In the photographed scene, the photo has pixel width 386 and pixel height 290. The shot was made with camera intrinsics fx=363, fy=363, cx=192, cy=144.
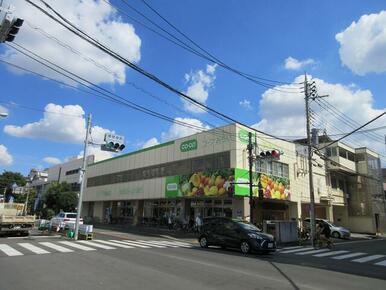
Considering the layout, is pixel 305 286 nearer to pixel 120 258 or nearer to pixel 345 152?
pixel 120 258

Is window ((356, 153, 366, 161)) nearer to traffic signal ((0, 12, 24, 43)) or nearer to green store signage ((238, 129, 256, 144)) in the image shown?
Result: green store signage ((238, 129, 256, 144))

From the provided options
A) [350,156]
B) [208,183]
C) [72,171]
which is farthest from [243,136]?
[72,171]

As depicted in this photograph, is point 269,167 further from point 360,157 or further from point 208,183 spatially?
point 360,157

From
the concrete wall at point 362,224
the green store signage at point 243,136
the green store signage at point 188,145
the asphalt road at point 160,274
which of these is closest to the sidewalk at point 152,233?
the green store signage at point 188,145

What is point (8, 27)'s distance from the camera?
793 cm

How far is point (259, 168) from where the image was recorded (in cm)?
3266

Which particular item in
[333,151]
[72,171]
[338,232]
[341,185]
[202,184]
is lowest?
[338,232]

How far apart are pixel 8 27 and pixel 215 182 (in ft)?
81.5

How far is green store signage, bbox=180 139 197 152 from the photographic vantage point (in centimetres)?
3528

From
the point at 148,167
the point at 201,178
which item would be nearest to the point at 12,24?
the point at 201,178

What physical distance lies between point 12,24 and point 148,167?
112ft

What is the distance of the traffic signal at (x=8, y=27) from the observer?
7.88 meters

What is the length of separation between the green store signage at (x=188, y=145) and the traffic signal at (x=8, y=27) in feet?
90.0

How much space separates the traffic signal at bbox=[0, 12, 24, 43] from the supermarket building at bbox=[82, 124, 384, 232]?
65.4 ft
